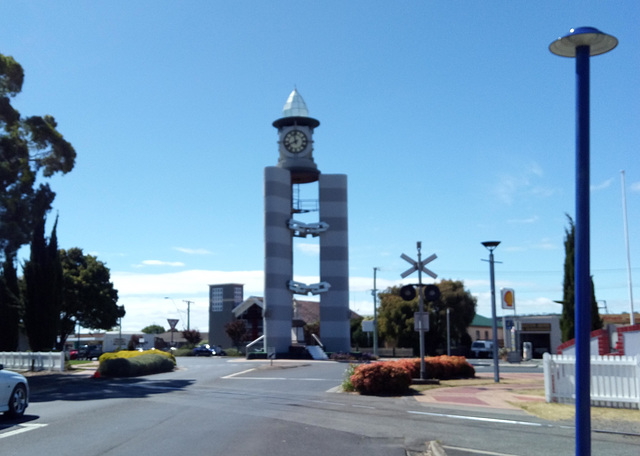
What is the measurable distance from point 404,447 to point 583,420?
4.71 m

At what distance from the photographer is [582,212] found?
19.9ft

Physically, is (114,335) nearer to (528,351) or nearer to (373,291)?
(373,291)

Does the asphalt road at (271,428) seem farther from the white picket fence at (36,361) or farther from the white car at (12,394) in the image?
the white picket fence at (36,361)

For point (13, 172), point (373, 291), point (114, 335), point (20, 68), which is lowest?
point (114, 335)

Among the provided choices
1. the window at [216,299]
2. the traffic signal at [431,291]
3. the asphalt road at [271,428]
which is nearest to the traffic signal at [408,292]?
the traffic signal at [431,291]

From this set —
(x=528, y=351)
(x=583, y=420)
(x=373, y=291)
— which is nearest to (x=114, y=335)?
(x=373, y=291)

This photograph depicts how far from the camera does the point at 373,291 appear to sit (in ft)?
209

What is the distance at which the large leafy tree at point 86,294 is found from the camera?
2341 inches

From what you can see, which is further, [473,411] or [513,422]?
[473,411]

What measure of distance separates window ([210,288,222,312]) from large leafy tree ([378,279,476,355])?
28.4 meters

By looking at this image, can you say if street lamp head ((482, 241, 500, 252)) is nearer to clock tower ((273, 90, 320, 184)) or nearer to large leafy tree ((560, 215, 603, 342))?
large leafy tree ((560, 215, 603, 342))

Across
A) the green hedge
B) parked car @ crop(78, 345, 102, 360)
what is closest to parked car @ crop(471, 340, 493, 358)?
the green hedge

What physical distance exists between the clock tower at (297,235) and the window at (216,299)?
33.2 meters

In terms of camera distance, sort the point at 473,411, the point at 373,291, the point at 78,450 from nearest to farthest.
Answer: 1. the point at 78,450
2. the point at 473,411
3. the point at 373,291
